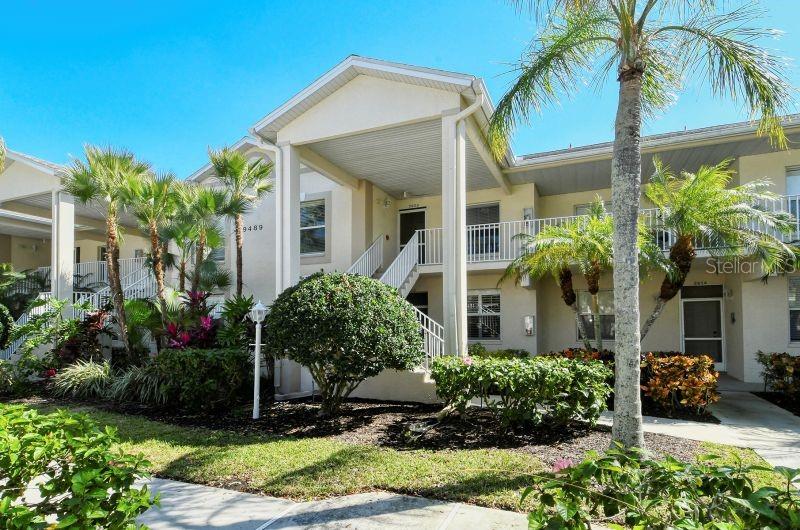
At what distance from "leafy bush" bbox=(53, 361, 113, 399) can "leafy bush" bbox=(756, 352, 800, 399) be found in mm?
14511

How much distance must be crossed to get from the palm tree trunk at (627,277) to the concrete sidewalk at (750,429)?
2334 millimetres

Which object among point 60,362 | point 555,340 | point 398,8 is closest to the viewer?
point 398,8

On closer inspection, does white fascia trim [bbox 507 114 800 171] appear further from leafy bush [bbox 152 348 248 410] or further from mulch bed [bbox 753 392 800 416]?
leafy bush [bbox 152 348 248 410]

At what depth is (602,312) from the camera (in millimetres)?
13727

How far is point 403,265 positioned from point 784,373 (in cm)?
881

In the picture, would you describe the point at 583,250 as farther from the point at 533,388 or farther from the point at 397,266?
the point at 397,266

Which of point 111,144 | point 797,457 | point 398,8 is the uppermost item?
point 398,8

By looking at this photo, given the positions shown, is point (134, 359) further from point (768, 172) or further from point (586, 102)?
point (768, 172)

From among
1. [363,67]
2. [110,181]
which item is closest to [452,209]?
[363,67]

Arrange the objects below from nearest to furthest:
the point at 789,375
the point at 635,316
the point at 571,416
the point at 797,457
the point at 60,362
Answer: the point at 635,316
the point at 797,457
the point at 571,416
the point at 789,375
the point at 60,362

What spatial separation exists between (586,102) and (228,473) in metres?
6.97

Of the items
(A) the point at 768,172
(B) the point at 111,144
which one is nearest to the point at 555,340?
(A) the point at 768,172

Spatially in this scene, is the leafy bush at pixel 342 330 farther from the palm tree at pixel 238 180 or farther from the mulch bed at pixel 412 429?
the palm tree at pixel 238 180

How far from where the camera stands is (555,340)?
554 inches
